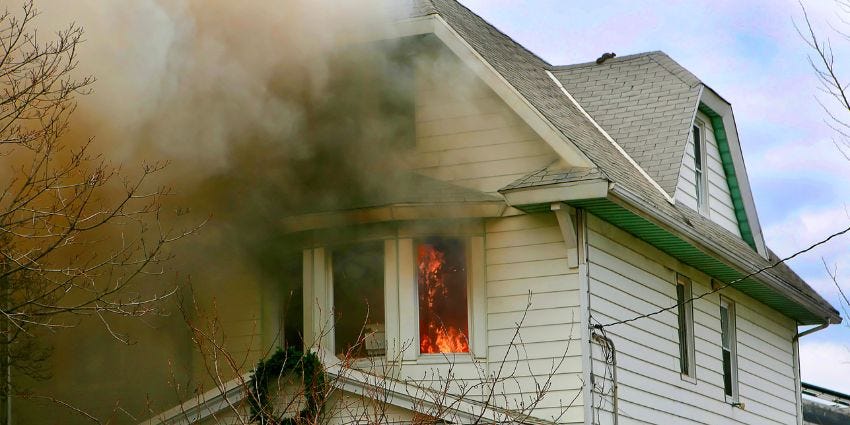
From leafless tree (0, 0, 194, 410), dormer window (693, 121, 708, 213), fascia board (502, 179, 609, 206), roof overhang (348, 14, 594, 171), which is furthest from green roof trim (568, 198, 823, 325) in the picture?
leafless tree (0, 0, 194, 410)

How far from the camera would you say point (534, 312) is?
48.5 ft

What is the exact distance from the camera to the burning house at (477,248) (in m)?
14.6

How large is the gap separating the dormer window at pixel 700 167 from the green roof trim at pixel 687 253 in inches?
40.3

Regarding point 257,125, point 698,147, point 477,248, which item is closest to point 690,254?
point 698,147

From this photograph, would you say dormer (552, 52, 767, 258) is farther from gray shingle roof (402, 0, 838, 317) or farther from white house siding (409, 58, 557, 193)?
white house siding (409, 58, 557, 193)

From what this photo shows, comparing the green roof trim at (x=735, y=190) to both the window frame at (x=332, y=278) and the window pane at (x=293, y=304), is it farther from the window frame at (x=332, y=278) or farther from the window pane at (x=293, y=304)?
the window pane at (x=293, y=304)

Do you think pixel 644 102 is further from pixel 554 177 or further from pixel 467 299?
pixel 467 299

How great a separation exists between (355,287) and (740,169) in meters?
6.32

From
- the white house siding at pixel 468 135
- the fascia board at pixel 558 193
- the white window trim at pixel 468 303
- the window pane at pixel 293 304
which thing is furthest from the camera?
the window pane at pixel 293 304

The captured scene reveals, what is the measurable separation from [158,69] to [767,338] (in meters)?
9.15

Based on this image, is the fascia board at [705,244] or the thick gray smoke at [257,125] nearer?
the fascia board at [705,244]

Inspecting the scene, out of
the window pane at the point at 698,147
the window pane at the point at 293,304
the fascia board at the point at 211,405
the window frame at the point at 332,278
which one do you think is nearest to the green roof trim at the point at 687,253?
the window pane at the point at 698,147

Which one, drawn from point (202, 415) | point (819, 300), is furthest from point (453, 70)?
point (819, 300)

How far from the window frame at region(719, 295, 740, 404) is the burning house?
0.30 m
